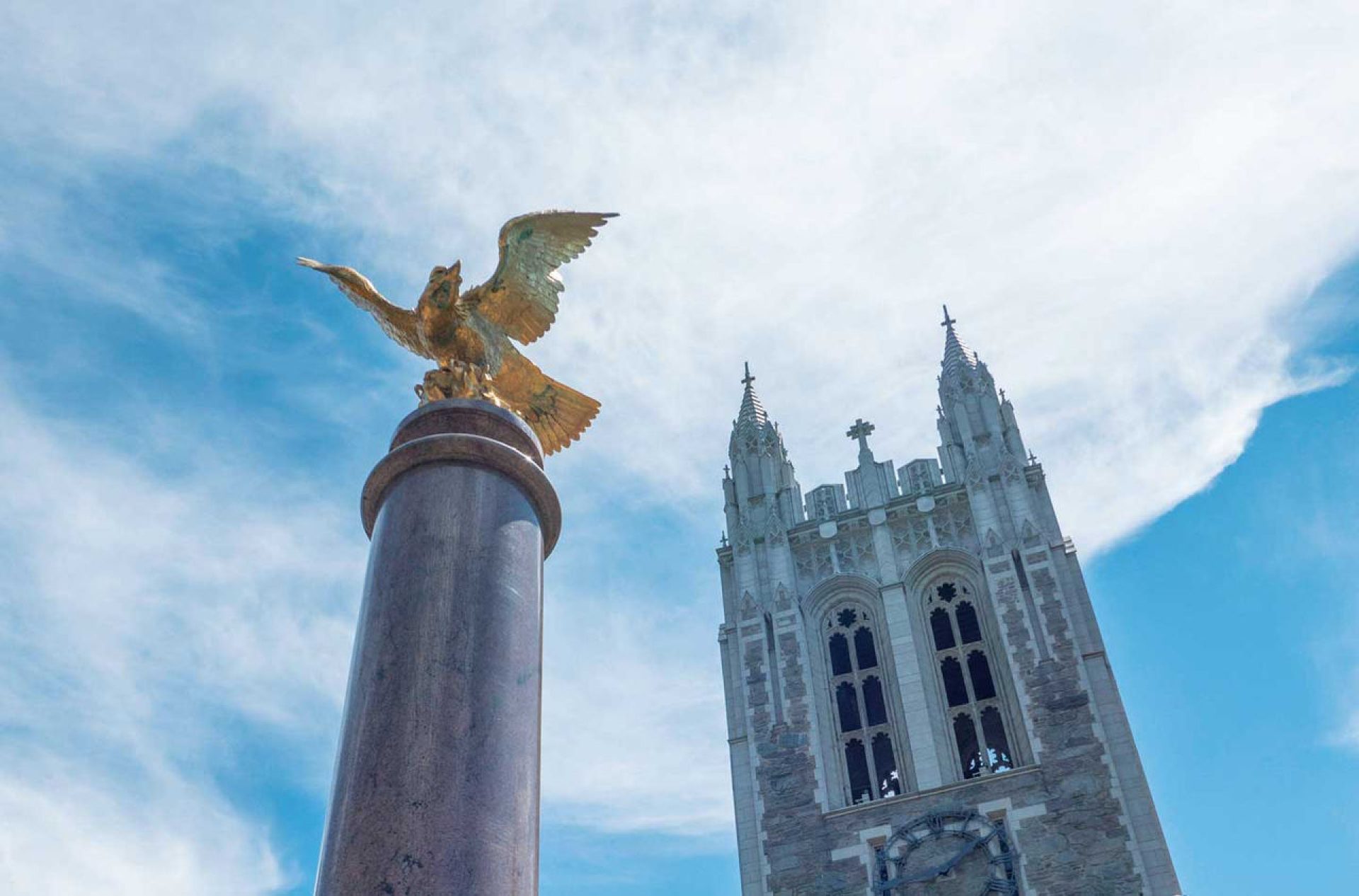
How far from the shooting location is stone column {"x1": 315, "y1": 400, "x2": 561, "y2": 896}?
20.4 feet

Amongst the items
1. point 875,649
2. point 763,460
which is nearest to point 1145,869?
point 875,649

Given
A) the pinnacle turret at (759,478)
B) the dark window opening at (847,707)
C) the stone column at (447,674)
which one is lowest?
the stone column at (447,674)

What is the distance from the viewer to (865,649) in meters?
37.1

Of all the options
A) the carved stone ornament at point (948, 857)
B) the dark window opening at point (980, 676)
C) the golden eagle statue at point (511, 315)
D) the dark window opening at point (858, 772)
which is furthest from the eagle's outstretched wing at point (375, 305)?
the dark window opening at point (980, 676)

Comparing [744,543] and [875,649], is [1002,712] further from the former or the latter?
[744,543]

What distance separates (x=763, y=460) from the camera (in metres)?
43.6

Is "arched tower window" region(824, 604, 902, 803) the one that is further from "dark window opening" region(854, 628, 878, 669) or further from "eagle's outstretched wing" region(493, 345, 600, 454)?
"eagle's outstretched wing" region(493, 345, 600, 454)

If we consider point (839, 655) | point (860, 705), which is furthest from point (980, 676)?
point (839, 655)

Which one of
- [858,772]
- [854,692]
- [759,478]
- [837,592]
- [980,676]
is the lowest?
[858,772]

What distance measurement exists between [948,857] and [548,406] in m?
23.1

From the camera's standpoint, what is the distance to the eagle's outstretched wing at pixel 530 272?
10242 millimetres

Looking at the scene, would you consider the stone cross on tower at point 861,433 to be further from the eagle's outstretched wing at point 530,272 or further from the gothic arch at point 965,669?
the eagle's outstretched wing at point 530,272

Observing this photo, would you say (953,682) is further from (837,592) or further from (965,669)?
(837,592)

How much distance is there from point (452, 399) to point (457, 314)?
1.28m
